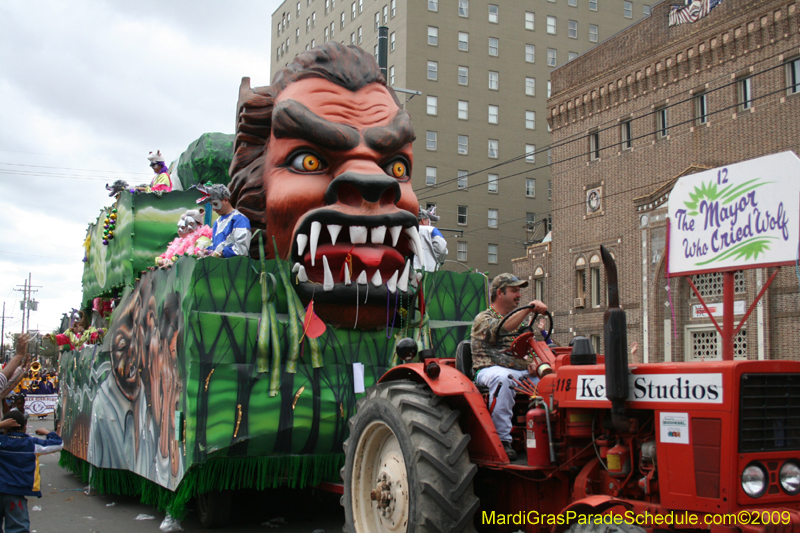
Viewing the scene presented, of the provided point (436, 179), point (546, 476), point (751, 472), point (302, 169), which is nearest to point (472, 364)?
point (546, 476)

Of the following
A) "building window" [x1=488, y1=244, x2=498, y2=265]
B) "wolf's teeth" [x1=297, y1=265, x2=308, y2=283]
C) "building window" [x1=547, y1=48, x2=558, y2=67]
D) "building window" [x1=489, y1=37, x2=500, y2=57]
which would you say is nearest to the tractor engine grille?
"wolf's teeth" [x1=297, y1=265, x2=308, y2=283]

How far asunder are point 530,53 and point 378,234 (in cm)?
5023

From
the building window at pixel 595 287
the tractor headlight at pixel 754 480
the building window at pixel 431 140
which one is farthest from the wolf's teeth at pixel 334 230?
the building window at pixel 431 140

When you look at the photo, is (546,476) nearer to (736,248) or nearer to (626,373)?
(626,373)

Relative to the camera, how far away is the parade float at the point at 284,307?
661 cm

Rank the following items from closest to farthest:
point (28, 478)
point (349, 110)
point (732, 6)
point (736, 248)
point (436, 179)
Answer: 1. point (736, 248)
2. point (28, 478)
3. point (349, 110)
4. point (732, 6)
5. point (436, 179)

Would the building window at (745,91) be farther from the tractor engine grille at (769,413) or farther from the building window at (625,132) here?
the tractor engine grille at (769,413)

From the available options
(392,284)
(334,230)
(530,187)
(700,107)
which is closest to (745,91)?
(700,107)

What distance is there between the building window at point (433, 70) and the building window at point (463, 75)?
185cm

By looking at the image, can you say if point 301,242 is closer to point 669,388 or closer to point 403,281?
point 403,281

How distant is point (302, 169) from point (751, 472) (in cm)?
514

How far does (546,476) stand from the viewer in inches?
177

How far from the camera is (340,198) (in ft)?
24.0

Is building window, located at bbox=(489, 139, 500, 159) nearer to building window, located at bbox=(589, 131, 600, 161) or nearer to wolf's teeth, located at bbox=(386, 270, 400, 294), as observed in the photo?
building window, located at bbox=(589, 131, 600, 161)
